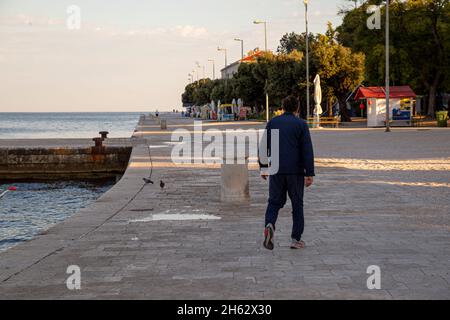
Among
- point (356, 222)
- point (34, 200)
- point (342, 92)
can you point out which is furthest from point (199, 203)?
point (342, 92)

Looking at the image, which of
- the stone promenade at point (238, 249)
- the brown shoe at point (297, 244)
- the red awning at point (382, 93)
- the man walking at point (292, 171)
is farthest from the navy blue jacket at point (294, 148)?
the red awning at point (382, 93)

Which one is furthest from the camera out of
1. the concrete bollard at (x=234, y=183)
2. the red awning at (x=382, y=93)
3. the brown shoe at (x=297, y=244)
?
the red awning at (x=382, y=93)

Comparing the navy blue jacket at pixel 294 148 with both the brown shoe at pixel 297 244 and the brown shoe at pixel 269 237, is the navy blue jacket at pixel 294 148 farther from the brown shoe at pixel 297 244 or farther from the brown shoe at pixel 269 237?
the brown shoe at pixel 297 244

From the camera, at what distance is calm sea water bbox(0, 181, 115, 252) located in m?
14.1

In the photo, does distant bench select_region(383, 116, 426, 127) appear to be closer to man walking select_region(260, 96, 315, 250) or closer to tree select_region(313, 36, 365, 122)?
tree select_region(313, 36, 365, 122)

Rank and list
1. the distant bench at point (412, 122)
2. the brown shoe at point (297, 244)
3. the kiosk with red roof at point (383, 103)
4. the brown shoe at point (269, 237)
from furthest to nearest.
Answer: the distant bench at point (412, 122) → the kiosk with red roof at point (383, 103) → the brown shoe at point (297, 244) → the brown shoe at point (269, 237)

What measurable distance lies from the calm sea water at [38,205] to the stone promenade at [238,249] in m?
2.13

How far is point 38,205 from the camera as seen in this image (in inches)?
749

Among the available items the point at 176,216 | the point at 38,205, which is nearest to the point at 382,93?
→ the point at 38,205

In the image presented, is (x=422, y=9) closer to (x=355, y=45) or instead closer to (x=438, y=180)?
(x=355, y=45)

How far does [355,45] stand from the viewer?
58.9m

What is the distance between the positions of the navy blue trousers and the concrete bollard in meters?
4.00

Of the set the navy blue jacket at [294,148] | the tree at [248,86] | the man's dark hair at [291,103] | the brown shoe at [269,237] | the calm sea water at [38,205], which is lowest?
the calm sea water at [38,205]

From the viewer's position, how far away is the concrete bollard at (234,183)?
1177cm
